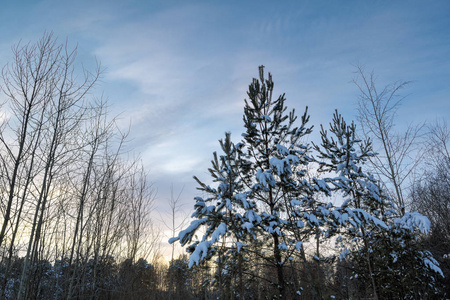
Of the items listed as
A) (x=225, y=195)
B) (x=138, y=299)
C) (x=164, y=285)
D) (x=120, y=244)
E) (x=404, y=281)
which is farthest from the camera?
(x=164, y=285)

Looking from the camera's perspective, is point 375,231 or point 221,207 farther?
point 375,231

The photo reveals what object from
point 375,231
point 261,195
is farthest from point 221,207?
point 375,231

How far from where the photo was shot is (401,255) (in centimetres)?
790

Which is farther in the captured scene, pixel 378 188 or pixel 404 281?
pixel 378 188

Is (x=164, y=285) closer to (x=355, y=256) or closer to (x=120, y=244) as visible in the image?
(x=120, y=244)

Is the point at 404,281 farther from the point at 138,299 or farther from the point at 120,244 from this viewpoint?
the point at 138,299

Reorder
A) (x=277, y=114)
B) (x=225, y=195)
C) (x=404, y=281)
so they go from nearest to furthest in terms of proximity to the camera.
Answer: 1. (x=225, y=195)
2. (x=404, y=281)
3. (x=277, y=114)

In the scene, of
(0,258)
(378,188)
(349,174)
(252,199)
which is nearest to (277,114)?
(252,199)

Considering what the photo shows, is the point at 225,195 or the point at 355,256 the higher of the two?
the point at 225,195

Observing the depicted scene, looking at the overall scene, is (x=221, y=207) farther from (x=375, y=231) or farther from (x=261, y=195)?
(x=375, y=231)

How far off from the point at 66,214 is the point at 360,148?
1056 cm

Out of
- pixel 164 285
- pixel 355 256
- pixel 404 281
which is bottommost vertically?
pixel 164 285

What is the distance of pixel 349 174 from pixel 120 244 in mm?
9916

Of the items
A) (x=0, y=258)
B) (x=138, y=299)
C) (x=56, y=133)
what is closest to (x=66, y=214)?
(x=0, y=258)
